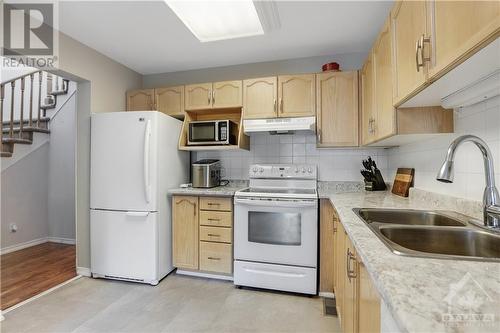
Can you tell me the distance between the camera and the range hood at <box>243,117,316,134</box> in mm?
2398

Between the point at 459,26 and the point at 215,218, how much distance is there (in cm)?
218

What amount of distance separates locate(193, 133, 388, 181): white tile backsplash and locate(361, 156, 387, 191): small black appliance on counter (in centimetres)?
18

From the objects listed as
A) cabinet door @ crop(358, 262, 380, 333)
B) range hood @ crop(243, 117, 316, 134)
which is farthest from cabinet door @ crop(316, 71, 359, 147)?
cabinet door @ crop(358, 262, 380, 333)

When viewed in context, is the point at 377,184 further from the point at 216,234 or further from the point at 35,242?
the point at 35,242

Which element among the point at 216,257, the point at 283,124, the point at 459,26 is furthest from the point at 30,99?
the point at 459,26

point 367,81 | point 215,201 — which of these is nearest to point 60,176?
point 215,201

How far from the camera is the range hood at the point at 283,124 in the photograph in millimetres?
2398

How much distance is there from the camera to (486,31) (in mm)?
664

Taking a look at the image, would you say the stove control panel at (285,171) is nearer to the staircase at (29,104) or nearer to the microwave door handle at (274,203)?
the microwave door handle at (274,203)

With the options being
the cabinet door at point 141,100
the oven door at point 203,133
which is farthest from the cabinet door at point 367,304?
the cabinet door at point 141,100

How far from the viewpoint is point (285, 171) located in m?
2.75

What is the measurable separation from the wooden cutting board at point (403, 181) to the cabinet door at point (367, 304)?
1.34 metres

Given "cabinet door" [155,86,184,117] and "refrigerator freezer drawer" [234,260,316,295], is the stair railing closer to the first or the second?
"cabinet door" [155,86,184,117]

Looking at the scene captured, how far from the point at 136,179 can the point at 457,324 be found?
2.44 metres
